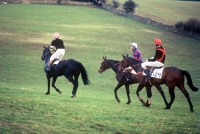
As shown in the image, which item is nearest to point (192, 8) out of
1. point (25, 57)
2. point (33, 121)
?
point (25, 57)

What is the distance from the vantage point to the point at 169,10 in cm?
4584

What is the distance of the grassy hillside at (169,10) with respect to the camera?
37094 millimetres

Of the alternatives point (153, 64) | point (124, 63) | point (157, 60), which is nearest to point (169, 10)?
point (124, 63)

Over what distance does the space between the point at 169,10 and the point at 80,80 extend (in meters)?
20.4

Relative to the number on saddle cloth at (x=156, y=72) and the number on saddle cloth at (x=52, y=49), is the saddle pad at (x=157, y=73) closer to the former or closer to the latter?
the number on saddle cloth at (x=156, y=72)

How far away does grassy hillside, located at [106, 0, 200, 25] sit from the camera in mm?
37094

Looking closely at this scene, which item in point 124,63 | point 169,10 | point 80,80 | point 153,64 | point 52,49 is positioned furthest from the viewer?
point 169,10

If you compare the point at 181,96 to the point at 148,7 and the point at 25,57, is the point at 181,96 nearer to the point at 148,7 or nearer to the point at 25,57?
the point at 25,57

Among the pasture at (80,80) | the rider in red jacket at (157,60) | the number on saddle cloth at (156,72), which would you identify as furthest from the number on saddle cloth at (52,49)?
the number on saddle cloth at (156,72)

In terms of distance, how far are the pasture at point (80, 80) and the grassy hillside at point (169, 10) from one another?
237cm

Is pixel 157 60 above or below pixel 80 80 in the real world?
above

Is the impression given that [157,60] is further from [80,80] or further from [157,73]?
[80,80]

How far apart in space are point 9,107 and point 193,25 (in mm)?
32801

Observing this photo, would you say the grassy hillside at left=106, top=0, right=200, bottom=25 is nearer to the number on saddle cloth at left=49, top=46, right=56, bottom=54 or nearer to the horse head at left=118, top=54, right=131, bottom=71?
the horse head at left=118, top=54, right=131, bottom=71
